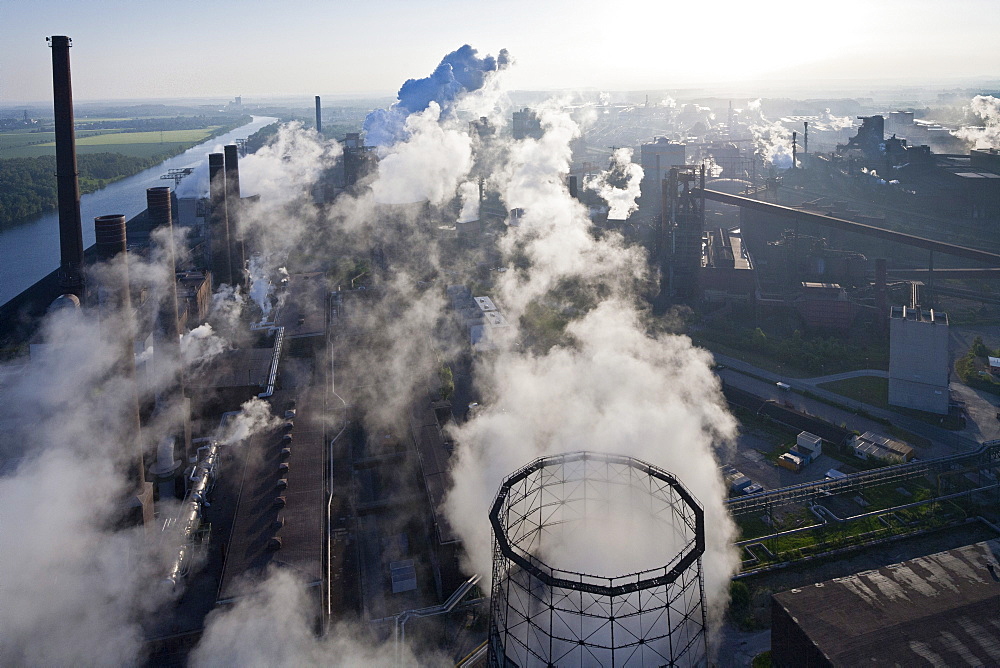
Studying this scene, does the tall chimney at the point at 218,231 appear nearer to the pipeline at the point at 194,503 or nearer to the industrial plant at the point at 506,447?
the industrial plant at the point at 506,447

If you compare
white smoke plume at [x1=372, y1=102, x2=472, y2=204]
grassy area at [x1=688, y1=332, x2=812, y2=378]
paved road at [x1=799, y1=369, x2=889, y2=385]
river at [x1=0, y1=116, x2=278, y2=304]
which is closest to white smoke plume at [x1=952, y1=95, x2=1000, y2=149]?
white smoke plume at [x1=372, y1=102, x2=472, y2=204]

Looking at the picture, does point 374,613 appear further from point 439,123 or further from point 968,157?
point 968,157

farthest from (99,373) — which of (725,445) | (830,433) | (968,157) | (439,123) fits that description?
(968,157)

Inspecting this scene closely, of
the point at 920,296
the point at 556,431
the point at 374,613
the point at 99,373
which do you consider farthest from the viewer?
the point at 920,296

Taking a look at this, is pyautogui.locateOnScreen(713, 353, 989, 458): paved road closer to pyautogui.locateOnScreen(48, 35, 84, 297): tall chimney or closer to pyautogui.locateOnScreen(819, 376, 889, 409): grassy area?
pyautogui.locateOnScreen(819, 376, 889, 409): grassy area

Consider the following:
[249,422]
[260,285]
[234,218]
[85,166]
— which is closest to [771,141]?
[234,218]

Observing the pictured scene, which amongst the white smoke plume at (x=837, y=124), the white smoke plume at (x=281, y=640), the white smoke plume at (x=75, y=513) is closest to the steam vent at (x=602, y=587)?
the white smoke plume at (x=281, y=640)
